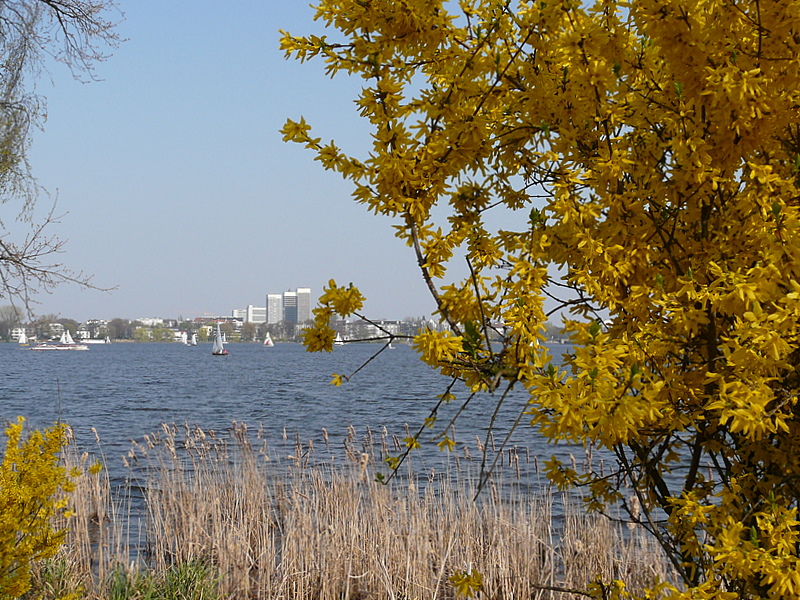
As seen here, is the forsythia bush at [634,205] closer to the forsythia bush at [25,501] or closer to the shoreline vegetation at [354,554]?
the forsythia bush at [25,501]

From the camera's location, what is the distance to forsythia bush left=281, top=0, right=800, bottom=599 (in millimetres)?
2080

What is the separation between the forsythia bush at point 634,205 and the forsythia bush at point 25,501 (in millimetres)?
2064

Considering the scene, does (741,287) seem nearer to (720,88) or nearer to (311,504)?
(720,88)

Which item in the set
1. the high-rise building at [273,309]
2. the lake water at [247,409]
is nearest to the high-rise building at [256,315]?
the high-rise building at [273,309]

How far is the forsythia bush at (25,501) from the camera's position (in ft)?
11.7

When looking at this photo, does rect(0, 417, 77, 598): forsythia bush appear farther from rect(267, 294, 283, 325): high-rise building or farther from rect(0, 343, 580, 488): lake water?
rect(267, 294, 283, 325): high-rise building

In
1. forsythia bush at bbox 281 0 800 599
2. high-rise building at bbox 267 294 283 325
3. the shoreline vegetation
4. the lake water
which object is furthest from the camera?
high-rise building at bbox 267 294 283 325

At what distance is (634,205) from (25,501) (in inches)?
119

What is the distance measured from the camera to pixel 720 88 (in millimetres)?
2174

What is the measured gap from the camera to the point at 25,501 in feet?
11.9

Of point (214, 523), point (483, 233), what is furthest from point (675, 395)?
point (214, 523)

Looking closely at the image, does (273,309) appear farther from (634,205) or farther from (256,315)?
(634,205)

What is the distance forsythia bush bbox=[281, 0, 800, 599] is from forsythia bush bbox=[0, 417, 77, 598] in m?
2.06

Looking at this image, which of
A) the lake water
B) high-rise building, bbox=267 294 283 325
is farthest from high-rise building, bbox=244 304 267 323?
the lake water
